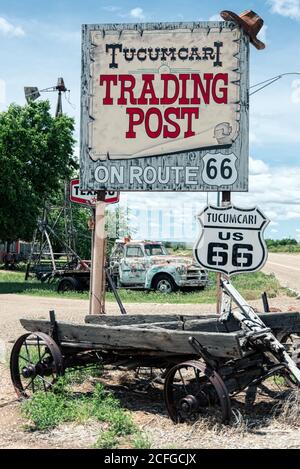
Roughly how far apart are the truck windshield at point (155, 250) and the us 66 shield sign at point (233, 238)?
55.5ft

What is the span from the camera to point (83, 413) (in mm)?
6426

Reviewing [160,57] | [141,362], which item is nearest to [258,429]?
[141,362]

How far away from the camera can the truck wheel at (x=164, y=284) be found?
23109 millimetres

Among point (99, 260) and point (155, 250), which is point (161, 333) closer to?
point (99, 260)

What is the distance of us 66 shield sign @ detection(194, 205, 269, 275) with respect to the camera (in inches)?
287

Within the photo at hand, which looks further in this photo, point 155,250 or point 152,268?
point 155,250

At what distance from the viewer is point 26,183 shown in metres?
29.2

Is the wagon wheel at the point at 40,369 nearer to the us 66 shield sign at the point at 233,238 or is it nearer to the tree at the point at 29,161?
the us 66 shield sign at the point at 233,238

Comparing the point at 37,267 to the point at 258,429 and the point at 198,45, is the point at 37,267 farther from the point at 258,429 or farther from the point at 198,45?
the point at 258,429

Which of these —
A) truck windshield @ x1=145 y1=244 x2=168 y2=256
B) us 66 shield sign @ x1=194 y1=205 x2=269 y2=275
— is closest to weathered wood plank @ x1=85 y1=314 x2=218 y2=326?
us 66 shield sign @ x1=194 y1=205 x2=269 y2=275

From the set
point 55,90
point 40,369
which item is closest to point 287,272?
point 55,90

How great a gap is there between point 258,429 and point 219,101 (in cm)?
480

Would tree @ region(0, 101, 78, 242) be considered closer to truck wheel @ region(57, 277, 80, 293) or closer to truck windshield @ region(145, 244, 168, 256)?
truck wheel @ region(57, 277, 80, 293)

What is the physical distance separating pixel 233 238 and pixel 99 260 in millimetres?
2898
